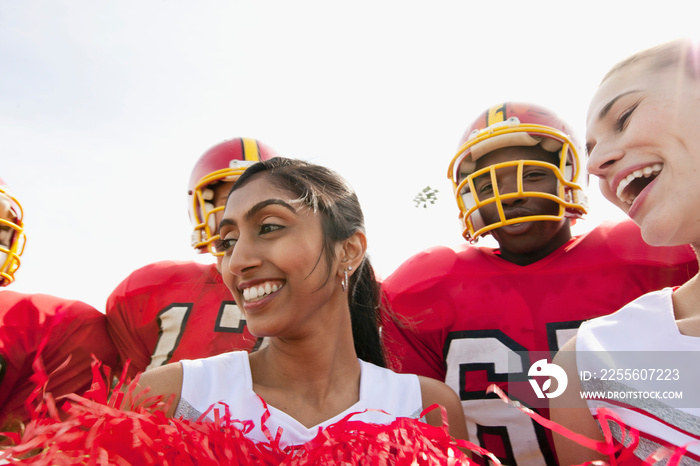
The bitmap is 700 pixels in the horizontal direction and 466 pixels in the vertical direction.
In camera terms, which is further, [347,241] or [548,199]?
[548,199]

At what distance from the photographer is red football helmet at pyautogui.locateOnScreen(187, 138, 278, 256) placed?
10.8 ft

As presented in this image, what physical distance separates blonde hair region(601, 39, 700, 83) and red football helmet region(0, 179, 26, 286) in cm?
353

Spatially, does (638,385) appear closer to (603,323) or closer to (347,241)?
(603,323)

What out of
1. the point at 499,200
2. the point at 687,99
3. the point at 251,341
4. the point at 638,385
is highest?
the point at 687,99

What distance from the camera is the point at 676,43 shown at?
1.49 m

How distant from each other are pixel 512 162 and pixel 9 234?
3.20 m

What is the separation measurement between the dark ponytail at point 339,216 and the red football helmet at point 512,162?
0.82m

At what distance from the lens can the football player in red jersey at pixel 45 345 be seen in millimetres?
2902

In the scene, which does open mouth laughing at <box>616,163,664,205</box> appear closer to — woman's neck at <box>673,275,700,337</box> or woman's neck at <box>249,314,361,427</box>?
woman's neck at <box>673,275,700,337</box>

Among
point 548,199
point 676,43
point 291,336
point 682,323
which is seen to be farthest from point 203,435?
point 548,199

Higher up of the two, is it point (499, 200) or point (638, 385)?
point (499, 200)

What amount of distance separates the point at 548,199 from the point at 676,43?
4.16 ft

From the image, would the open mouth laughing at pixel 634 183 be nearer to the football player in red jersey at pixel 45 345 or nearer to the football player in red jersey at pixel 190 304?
the football player in red jersey at pixel 190 304

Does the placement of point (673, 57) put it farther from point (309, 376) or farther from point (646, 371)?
point (309, 376)
